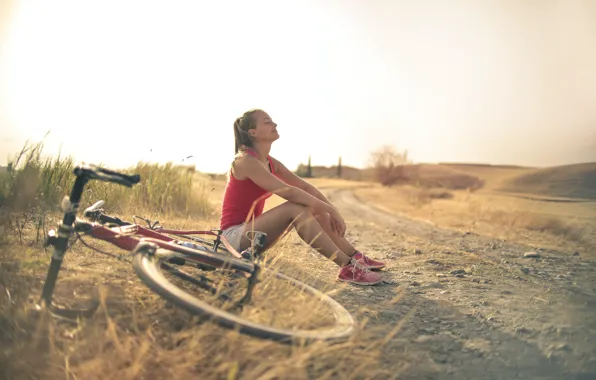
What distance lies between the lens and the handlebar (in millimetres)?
2424

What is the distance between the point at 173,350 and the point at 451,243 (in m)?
6.30

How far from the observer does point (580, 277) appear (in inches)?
201

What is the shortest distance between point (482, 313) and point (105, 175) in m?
2.77

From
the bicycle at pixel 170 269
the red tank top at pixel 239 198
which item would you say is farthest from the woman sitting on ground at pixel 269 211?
the bicycle at pixel 170 269

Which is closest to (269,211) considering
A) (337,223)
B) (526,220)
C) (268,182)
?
(268,182)

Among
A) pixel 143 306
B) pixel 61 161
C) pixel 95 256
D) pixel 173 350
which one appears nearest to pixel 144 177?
pixel 61 161

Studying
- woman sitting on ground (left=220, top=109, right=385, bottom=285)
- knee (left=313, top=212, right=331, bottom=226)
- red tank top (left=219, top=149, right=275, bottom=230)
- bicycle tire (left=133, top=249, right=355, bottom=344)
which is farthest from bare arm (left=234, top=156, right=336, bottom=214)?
bicycle tire (left=133, top=249, right=355, bottom=344)

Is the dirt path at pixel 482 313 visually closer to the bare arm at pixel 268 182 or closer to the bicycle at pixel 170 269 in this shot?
the bicycle at pixel 170 269

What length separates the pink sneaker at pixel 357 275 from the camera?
4.03m

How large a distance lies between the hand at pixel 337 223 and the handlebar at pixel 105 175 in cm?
187

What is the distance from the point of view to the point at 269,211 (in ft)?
12.2

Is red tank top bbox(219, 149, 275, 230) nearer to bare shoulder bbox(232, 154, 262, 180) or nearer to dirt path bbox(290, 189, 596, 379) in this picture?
bare shoulder bbox(232, 154, 262, 180)

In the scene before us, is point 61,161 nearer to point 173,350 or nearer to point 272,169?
point 272,169

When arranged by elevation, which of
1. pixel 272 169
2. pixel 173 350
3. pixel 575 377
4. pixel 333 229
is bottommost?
pixel 575 377
